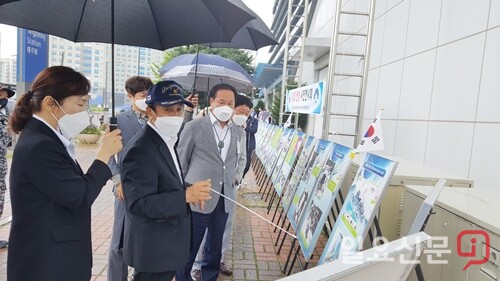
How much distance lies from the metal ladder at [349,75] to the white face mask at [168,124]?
3.23 m

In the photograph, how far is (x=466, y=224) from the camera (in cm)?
177

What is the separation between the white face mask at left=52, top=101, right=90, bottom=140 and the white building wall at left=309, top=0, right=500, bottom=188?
143 inches

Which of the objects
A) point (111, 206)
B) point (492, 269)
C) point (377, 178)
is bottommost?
point (111, 206)

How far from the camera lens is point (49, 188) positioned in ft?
5.38

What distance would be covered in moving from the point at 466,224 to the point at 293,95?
20.5ft

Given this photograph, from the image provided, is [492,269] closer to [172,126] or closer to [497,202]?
[497,202]

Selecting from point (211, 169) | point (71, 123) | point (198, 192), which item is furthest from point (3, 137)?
point (198, 192)

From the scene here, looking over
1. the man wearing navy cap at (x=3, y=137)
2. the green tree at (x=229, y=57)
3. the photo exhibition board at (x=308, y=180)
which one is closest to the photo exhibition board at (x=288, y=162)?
the photo exhibition board at (x=308, y=180)

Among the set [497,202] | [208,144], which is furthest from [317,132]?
[497,202]

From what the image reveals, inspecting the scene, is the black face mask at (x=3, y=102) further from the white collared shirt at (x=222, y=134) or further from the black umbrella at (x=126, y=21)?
the white collared shirt at (x=222, y=134)

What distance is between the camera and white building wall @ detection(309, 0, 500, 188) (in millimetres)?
3771

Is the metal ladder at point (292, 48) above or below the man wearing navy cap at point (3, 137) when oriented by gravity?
above

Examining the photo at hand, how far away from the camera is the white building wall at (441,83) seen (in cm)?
377

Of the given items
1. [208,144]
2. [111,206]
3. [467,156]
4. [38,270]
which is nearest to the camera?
[38,270]
